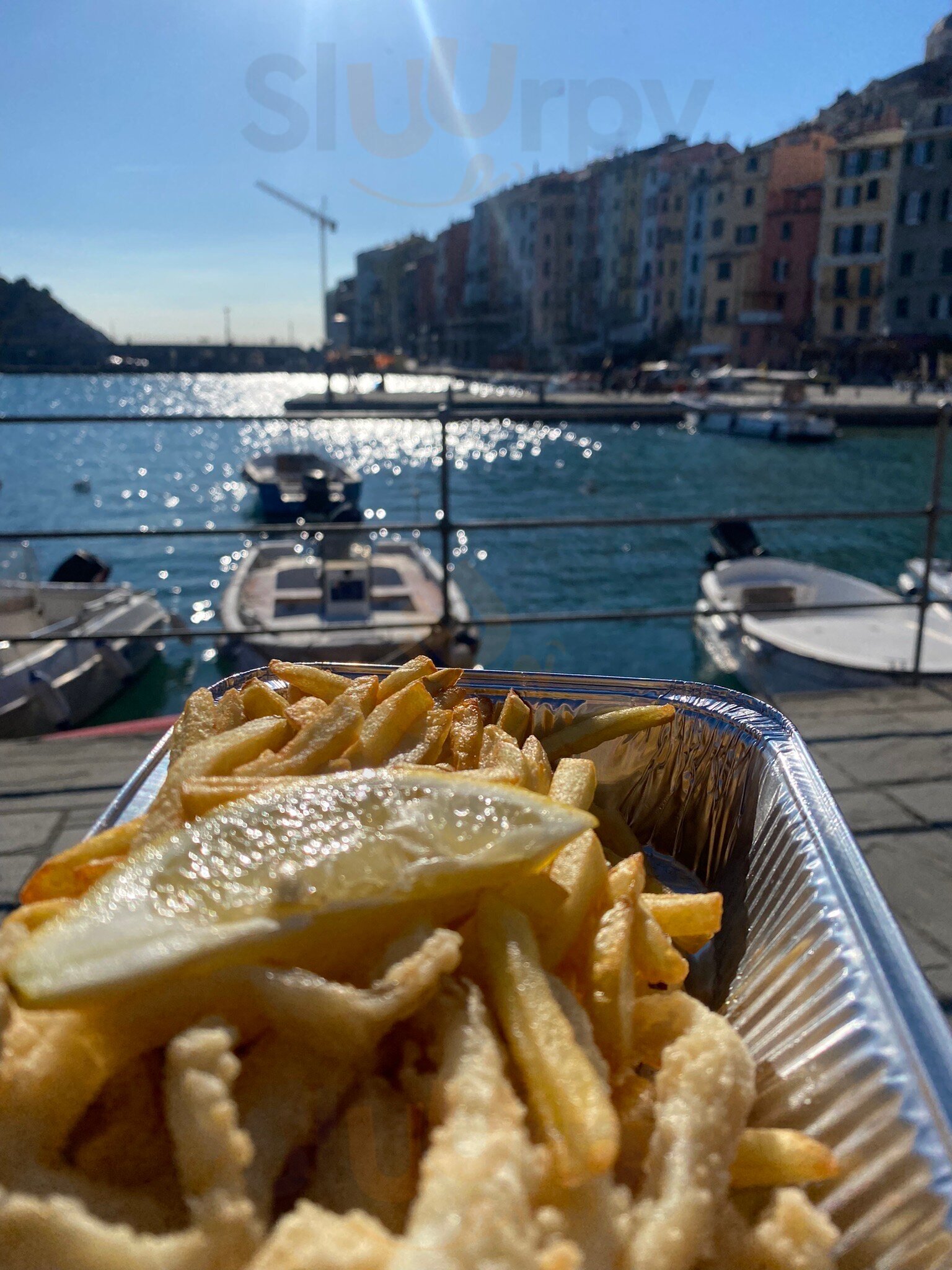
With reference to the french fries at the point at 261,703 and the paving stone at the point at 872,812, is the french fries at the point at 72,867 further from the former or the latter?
the paving stone at the point at 872,812

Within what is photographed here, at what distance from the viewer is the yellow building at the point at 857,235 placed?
46.5 m

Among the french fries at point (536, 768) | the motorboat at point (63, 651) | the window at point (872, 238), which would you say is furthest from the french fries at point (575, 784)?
the window at point (872, 238)

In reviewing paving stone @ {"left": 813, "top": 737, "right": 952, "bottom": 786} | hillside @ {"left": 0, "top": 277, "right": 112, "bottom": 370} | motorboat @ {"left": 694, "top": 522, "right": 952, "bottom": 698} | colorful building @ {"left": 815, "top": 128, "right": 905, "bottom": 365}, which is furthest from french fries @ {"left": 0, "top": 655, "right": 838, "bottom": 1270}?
hillside @ {"left": 0, "top": 277, "right": 112, "bottom": 370}

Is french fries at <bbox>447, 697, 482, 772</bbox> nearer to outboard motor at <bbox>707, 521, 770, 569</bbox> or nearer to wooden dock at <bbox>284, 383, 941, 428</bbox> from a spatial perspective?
wooden dock at <bbox>284, 383, 941, 428</bbox>

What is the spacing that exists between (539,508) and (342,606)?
17.8 meters

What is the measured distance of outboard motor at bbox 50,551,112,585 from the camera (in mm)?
15125

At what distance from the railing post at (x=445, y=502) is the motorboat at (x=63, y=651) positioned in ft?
18.0

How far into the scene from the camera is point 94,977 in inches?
25.3

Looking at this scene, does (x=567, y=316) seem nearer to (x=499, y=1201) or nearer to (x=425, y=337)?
(x=425, y=337)

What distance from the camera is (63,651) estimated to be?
34.8ft

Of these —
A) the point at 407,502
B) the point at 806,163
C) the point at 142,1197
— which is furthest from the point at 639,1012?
the point at 806,163

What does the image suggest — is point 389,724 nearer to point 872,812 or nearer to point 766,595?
point 872,812

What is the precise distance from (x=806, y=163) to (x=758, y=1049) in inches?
2353

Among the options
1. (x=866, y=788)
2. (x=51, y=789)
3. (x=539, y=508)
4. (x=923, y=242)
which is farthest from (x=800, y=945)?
(x=923, y=242)
